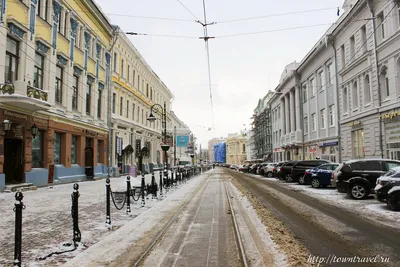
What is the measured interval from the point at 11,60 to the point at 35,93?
6.48 feet

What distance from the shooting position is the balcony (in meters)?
15.9

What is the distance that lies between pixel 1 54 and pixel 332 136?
28.0m

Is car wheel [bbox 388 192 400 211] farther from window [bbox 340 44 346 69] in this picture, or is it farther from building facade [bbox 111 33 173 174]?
window [bbox 340 44 346 69]

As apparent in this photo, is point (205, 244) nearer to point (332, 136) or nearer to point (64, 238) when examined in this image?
point (64, 238)

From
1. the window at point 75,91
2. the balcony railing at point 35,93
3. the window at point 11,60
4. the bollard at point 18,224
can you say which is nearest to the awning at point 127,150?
the window at point 75,91

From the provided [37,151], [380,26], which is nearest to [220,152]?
[380,26]

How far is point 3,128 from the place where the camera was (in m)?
16.2

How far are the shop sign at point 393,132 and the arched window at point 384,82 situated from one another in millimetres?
2245

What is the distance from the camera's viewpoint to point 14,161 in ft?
60.0

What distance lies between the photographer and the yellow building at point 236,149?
13288 centimetres

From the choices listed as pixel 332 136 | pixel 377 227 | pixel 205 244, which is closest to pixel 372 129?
pixel 332 136

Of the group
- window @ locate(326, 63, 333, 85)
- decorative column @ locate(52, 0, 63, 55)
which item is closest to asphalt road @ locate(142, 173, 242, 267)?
decorative column @ locate(52, 0, 63, 55)

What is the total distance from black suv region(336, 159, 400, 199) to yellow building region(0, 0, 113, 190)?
49.2ft

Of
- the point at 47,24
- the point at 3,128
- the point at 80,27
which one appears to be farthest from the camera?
the point at 80,27
